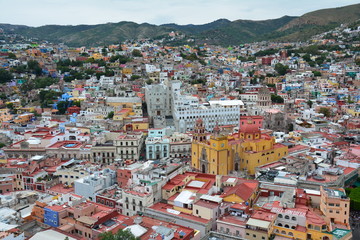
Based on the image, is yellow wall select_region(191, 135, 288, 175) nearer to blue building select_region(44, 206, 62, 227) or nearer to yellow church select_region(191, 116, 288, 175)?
yellow church select_region(191, 116, 288, 175)

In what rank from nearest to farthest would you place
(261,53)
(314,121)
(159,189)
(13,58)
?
(159,189), (314,121), (13,58), (261,53)

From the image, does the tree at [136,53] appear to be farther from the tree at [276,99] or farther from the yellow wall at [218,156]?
the yellow wall at [218,156]

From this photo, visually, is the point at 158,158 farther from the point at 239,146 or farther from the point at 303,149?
the point at 303,149

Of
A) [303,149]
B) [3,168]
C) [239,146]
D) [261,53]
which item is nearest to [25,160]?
[3,168]

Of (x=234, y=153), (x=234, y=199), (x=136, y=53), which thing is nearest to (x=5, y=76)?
(x=136, y=53)

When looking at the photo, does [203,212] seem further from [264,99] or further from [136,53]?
[136,53]

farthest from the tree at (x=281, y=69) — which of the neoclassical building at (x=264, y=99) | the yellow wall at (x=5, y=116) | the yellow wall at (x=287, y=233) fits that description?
the yellow wall at (x=287, y=233)
